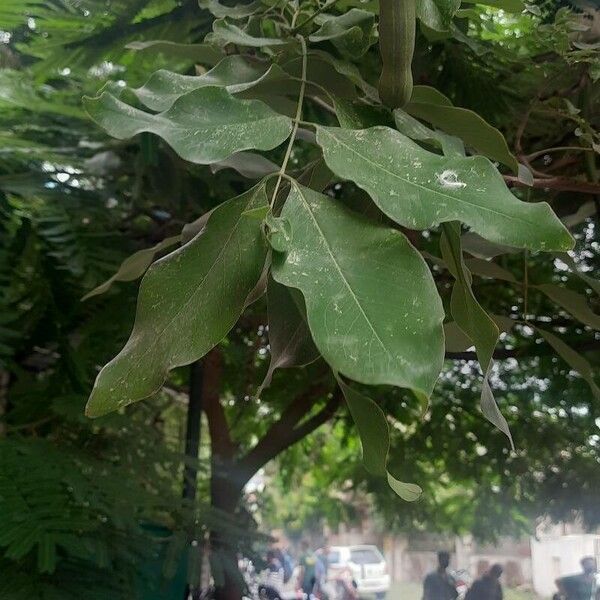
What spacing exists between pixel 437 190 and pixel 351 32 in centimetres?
14

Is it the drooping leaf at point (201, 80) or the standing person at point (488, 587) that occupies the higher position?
the drooping leaf at point (201, 80)

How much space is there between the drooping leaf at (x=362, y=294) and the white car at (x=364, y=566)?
19.0 inches

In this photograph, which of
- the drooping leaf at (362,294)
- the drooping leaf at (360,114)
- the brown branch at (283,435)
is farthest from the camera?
the brown branch at (283,435)

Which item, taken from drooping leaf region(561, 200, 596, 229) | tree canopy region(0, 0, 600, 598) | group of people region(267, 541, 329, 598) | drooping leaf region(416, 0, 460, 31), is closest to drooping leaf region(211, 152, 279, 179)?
tree canopy region(0, 0, 600, 598)

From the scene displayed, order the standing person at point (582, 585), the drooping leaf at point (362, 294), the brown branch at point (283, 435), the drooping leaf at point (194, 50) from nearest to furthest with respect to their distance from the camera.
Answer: the drooping leaf at point (362, 294), the drooping leaf at point (194, 50), the standing person at point (582, 585), the brown branch at point (283, 435)

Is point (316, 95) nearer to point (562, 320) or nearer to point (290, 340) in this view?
point (290, 340)

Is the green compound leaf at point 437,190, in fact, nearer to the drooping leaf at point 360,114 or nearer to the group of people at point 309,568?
the drooping leaf at point 360,114

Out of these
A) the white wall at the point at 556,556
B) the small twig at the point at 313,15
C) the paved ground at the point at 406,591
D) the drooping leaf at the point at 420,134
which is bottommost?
the paved ground at the point at 406,591

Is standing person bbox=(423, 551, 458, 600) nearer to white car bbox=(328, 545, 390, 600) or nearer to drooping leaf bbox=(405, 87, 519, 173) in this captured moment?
white car bbox=(328, 545, 390, 600)

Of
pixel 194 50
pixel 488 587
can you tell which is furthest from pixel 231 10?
pixel 488 587

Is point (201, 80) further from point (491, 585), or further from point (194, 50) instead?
point (491, 585)

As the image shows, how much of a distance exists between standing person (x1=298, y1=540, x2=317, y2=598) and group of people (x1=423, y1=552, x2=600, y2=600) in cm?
11

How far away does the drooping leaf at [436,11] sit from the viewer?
0.94ft

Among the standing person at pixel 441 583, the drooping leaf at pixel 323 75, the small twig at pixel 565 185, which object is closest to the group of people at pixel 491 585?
the standing person at pixel 441 583
